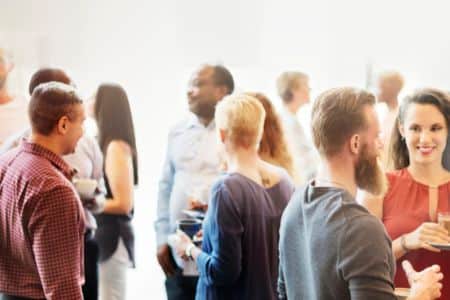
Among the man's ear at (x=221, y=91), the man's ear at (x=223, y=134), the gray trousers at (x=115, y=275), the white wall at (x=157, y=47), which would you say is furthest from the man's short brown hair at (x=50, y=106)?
the gray trousers at (x=115, y=275)

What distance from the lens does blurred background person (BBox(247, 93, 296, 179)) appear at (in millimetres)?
2561

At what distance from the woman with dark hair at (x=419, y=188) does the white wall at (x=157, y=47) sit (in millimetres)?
556

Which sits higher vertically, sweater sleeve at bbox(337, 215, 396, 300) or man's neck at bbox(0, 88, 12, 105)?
man's neck at bbox(0, 88, 12, 105)

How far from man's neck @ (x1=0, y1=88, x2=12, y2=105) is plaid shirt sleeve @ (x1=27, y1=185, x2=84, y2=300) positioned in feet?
3.19

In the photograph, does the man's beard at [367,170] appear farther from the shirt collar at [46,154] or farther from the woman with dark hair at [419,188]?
the shirt collar at [46,154]

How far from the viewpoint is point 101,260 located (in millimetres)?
2756

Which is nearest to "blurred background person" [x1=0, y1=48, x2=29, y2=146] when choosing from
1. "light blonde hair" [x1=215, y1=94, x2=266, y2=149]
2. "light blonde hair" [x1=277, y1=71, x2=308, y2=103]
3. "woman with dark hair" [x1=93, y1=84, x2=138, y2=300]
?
"woman with dark hair" [x1=93, y1=84, x2=138, y2=300]

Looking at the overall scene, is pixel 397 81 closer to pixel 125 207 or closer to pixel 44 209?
pixel 125 207

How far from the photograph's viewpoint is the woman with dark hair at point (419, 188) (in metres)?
2.04

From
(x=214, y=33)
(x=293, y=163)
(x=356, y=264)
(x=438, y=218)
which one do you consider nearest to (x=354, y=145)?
(x=356, y=264)

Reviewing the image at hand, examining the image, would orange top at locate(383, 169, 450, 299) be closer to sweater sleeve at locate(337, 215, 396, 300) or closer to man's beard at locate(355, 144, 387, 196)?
man's beard at locate(355, 144, 387, 196)

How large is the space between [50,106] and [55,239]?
460 mm

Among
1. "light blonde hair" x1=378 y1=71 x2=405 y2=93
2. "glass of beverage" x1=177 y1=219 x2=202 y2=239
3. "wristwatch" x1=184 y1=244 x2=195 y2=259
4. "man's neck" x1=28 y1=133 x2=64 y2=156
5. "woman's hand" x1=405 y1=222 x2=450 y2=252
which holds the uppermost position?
"light blonde hair" x1=378 y1=71 x2=405 y2=93

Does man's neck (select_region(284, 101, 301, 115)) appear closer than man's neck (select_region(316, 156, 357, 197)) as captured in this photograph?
No
